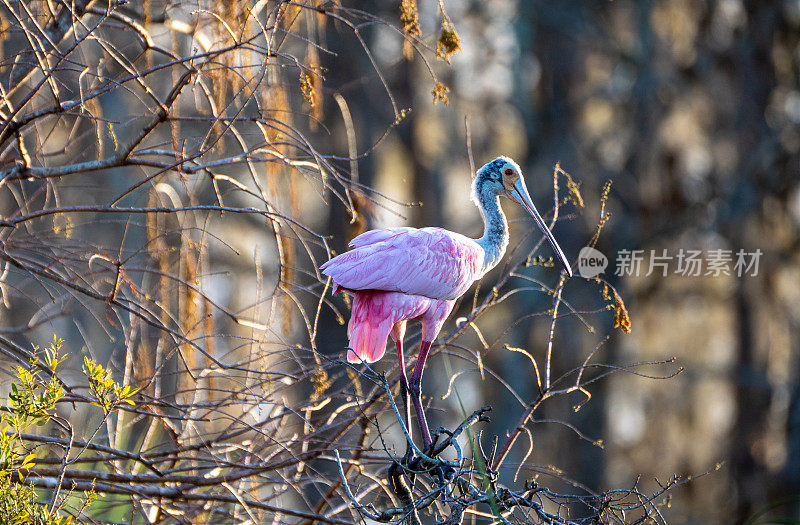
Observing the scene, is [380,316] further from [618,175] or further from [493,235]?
[618,175]

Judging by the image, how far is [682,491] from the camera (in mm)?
13703

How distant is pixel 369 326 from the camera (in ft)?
13.9

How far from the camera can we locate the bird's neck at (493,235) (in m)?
4.70

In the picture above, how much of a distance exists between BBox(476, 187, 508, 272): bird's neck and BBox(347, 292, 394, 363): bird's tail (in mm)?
611

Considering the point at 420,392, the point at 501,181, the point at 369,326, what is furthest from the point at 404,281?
the point at 501,181

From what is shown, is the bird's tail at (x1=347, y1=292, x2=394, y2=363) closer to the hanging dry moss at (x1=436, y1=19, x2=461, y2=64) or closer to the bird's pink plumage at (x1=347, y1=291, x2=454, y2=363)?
the bird's pink plumage at (x1=347, y1=291, x2=454, y2=363)

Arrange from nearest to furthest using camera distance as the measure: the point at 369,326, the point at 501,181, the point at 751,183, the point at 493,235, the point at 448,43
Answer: the point at 448,43 < the point at 369,326 < the point at 493,235 < the point at 501,181 < the point at 751,183

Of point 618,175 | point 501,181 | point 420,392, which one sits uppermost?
point 618,175

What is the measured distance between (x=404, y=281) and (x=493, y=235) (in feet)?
2.11

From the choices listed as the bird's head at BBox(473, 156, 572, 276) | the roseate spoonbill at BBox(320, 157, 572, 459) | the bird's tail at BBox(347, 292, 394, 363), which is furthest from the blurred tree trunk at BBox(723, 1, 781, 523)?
the bird's tail at BBox(347, 292, 394, 363)

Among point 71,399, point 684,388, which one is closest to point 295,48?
point 684,388

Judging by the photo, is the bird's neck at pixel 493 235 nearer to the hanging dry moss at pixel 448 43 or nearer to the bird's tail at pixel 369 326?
the bird's tail at pixel 369 326

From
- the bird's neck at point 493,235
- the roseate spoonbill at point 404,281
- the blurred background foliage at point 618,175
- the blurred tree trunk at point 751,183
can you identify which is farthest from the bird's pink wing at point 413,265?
the blurred tree trunk at point 751,183

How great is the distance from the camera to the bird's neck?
470 centimetres
